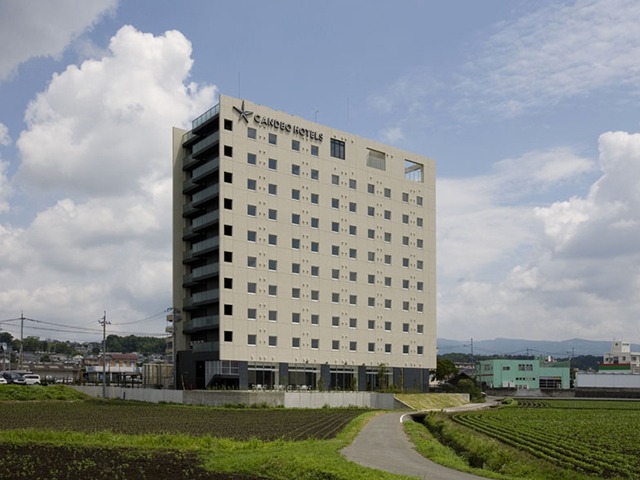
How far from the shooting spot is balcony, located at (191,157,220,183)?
10612 centimetres

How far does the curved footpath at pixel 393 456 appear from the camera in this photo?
105 feet

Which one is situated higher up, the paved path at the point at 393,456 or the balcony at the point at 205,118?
the balcony at the point at 205,118

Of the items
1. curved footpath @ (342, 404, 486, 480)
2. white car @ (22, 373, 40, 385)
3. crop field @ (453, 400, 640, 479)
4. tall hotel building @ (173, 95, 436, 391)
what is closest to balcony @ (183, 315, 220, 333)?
tall hotel building @ (173, 95, 436, 391)

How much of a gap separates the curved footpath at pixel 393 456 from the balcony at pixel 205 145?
61.3 metres

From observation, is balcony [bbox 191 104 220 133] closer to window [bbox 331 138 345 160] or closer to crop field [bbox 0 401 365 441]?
window [bbox 331 138 345 160]

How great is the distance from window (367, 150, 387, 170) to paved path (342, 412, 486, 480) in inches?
2977

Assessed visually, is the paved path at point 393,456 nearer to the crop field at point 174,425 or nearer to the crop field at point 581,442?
the crop field at point 174,425

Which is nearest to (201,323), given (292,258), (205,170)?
(292,258)

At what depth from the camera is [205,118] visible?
112 metres

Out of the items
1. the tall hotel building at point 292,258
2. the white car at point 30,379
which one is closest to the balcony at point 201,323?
the tall hotel building at point 292,258

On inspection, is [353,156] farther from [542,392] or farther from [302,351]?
[542,392]

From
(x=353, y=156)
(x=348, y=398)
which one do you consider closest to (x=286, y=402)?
(x=348, y=398)

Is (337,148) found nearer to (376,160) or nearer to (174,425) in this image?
(376,160)

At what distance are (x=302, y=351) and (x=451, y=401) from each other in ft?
82.4
